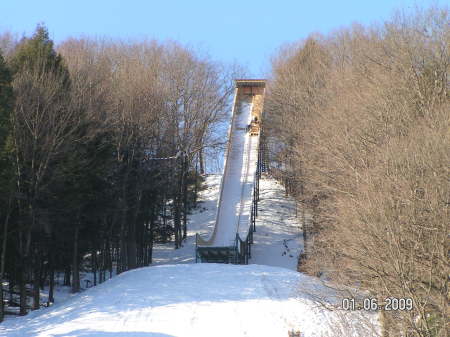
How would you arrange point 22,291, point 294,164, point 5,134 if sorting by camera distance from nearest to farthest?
1. point 5,134
2. point 22,291
3. point 294,164

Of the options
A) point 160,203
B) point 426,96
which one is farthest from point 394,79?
point 160,203

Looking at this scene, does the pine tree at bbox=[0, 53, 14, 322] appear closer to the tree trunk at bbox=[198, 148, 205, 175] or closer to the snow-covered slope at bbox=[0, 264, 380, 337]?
the snow-covered slope at bbox=[0, 264, 380, 337]

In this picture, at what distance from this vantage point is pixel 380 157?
14.8 m

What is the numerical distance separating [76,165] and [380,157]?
10727 millimetres

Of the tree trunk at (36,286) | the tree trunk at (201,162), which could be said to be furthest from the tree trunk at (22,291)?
the tree trunk at (201,162)

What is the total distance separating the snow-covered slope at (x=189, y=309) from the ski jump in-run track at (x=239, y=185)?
6386mm

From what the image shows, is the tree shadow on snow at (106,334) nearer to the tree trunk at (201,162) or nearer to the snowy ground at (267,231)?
the snowy ground at (267,231)

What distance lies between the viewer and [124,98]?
27.5 meters

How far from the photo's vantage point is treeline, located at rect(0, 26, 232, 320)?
66.3ft

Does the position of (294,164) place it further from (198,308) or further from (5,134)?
(5,134)

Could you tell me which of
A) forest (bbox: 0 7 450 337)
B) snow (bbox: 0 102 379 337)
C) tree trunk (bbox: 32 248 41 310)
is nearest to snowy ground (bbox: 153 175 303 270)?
forest (bbox: 0 7 450 337)

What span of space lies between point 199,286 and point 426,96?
376 inches

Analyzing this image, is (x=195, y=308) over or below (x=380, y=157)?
below

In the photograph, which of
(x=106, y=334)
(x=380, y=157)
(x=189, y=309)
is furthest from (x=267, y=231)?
(x=380, y=157)
